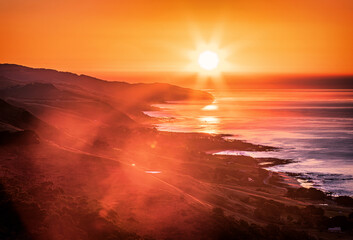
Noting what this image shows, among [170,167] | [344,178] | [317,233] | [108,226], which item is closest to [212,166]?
[170,167]

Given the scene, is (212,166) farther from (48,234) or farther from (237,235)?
(48,234)

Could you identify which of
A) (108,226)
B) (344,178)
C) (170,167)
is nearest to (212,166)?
(170,167)

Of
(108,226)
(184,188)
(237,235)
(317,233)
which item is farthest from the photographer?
(184,188)

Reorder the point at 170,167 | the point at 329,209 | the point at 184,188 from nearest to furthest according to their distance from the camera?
the point at 184,188 → the point at 329,209 → the point at 170,167

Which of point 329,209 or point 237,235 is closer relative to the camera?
point 237,235

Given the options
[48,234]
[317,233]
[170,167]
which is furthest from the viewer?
[170,167]

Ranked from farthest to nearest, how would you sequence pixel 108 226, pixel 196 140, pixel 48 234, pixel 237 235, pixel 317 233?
pixel 196 140, pixel 317 233, pixel 237 235, pixel 108 226, pixel 48 234

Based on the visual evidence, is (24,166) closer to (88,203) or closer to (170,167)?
(88,203)

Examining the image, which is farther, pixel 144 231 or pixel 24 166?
pixel 24 166

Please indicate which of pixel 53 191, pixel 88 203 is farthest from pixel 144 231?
pixel 53 191
